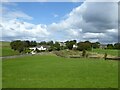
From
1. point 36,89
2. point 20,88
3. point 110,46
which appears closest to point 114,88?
point 36,89

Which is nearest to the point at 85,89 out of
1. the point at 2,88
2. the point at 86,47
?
the point at 2,88

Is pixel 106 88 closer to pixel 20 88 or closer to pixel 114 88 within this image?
pixel 114 88

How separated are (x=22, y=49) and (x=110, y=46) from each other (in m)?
78.2

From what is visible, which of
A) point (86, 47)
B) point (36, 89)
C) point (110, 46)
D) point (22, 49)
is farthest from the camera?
point (110, 46)

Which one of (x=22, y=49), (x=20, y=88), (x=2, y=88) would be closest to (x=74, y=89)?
(x=20, y=88)

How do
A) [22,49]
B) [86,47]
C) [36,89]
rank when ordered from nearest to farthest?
[36,89] < [22,49] < [86,47]

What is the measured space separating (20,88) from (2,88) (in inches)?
49.1

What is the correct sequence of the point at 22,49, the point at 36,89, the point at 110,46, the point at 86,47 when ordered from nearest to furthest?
the point at 36,89 → the point at 22,49 → the point at 86,47 → the point at 110,46

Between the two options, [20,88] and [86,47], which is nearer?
[20,88]

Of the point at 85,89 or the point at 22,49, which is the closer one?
the point at 85,89

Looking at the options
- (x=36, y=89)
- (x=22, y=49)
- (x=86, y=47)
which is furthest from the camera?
(x=86, y=47)

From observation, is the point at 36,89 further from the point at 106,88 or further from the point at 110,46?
the point at 110,46

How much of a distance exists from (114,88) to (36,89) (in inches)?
213

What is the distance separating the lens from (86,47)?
170250 millimetres
